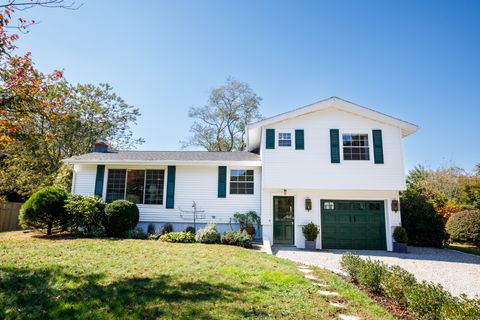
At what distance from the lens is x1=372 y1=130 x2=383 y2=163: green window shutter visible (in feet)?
39.7

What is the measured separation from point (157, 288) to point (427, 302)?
4.33 metres

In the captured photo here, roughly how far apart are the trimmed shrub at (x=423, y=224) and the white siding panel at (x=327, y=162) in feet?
8.25

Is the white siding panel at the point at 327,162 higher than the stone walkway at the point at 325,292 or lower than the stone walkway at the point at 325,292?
higher

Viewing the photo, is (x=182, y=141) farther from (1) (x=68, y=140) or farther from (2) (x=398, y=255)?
(2) (x=398, y=255)

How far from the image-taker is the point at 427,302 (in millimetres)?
3988

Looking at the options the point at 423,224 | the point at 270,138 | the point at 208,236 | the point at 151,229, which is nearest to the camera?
the point at 208,236

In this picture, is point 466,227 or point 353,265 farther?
point 466,227

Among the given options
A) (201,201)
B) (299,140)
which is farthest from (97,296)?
(299,140)

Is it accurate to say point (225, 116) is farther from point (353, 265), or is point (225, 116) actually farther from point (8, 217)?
point (353, 265)

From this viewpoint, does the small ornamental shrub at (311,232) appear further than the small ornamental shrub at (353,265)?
Yes

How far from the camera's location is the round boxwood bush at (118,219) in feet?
37.3

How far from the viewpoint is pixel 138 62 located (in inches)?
466

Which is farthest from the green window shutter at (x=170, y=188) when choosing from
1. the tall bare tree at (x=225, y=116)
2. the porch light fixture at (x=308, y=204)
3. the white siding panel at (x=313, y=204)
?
the tall bare tree at (x=225, y=116)

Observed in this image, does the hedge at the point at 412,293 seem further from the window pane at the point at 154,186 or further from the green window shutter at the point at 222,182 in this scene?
the window pane at the point at 154,186
